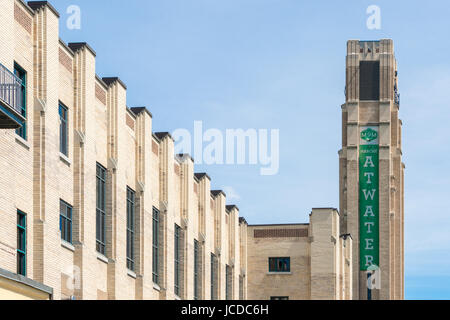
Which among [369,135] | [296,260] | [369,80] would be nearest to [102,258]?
[296,260]

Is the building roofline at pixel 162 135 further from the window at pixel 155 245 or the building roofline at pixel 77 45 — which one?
the building roofline at pixel 77 45


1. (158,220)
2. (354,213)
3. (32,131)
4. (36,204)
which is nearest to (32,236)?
(36,204)

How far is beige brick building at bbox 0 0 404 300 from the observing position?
32.5m

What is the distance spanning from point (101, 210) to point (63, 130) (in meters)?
4.83

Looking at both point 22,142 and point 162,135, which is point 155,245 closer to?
point 162,135

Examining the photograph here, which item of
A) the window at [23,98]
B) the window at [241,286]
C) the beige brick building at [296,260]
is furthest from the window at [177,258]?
the window at [23,98]

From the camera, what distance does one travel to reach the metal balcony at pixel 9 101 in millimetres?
28769

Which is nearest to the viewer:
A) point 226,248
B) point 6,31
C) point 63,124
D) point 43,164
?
point 6,31

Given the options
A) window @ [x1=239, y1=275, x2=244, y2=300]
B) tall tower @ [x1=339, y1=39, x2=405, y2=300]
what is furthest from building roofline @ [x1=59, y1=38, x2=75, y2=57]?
tall tower @ [x1=339, y1=39, x2=405, y2=300]

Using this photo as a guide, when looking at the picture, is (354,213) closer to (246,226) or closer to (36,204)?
(246,226)

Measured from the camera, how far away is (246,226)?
68.9 meters

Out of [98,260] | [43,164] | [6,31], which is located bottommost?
[98,260]

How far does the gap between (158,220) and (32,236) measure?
15491 mm

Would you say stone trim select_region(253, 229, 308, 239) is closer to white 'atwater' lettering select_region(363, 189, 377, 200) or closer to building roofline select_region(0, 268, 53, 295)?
white 'atwater' lettering select_region(363, 189, 377, 200)
